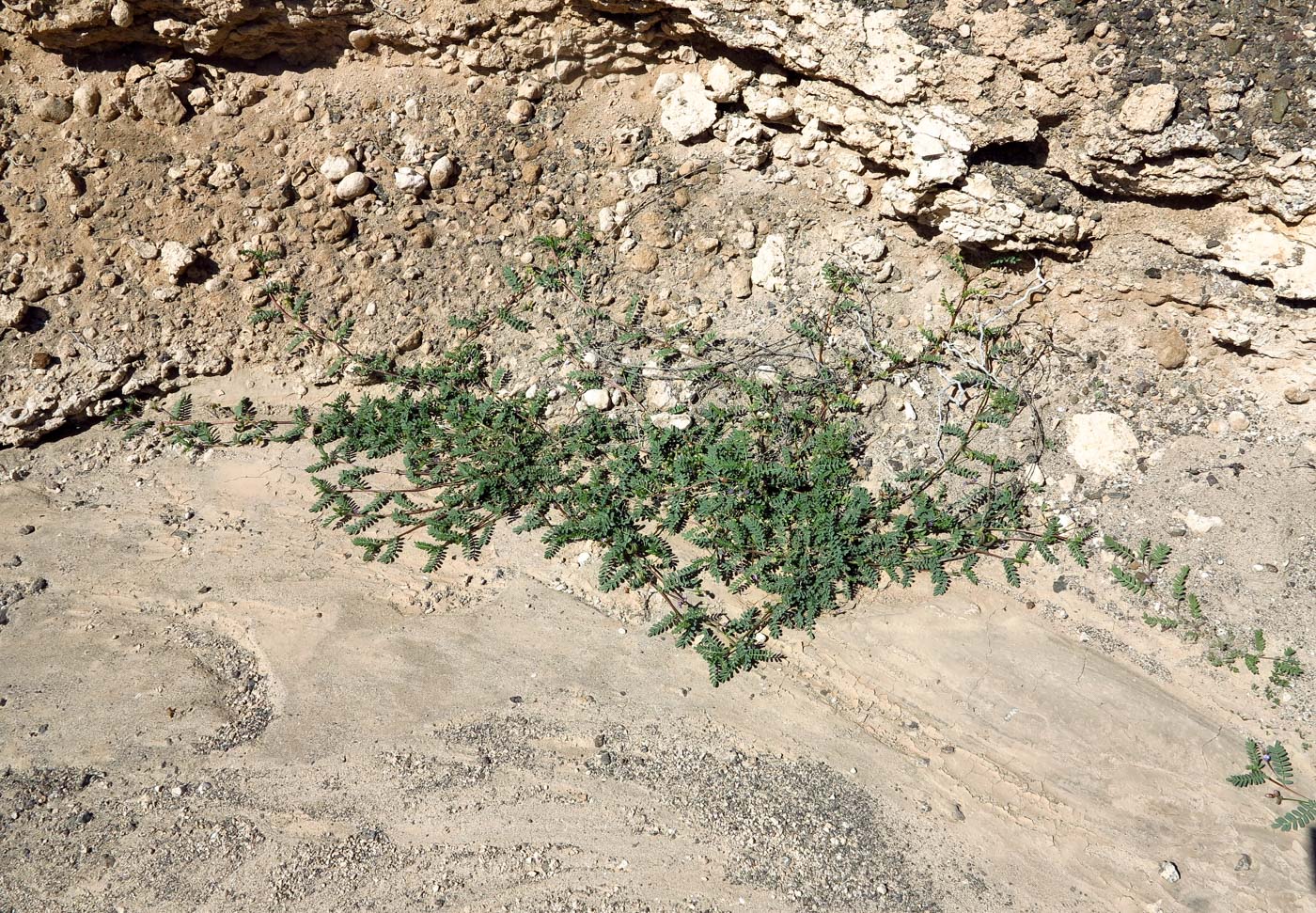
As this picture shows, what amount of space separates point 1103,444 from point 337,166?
4.49 metres

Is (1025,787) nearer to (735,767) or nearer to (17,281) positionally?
(735,767)

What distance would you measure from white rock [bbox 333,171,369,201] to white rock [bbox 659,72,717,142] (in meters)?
1.73

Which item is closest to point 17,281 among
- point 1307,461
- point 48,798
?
point 48,798

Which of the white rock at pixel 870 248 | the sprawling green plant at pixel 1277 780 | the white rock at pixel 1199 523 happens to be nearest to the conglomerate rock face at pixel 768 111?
the white rock at pixel 870 248

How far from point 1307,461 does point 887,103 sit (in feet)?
9.17

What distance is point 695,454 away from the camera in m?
4.54

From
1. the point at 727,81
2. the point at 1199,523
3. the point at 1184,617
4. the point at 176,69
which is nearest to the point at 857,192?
the point at 727,81

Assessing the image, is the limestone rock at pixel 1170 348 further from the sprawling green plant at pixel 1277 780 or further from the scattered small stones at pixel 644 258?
the scattered small stones at pixel 644 258

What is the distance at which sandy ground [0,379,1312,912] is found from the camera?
11.5 feet

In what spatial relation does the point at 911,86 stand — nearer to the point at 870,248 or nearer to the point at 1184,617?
the point at 870,248

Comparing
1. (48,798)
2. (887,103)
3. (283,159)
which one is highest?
(887,103)

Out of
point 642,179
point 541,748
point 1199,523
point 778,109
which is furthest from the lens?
point 642,179

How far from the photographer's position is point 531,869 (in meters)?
3.49

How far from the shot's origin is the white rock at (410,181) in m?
4.70
